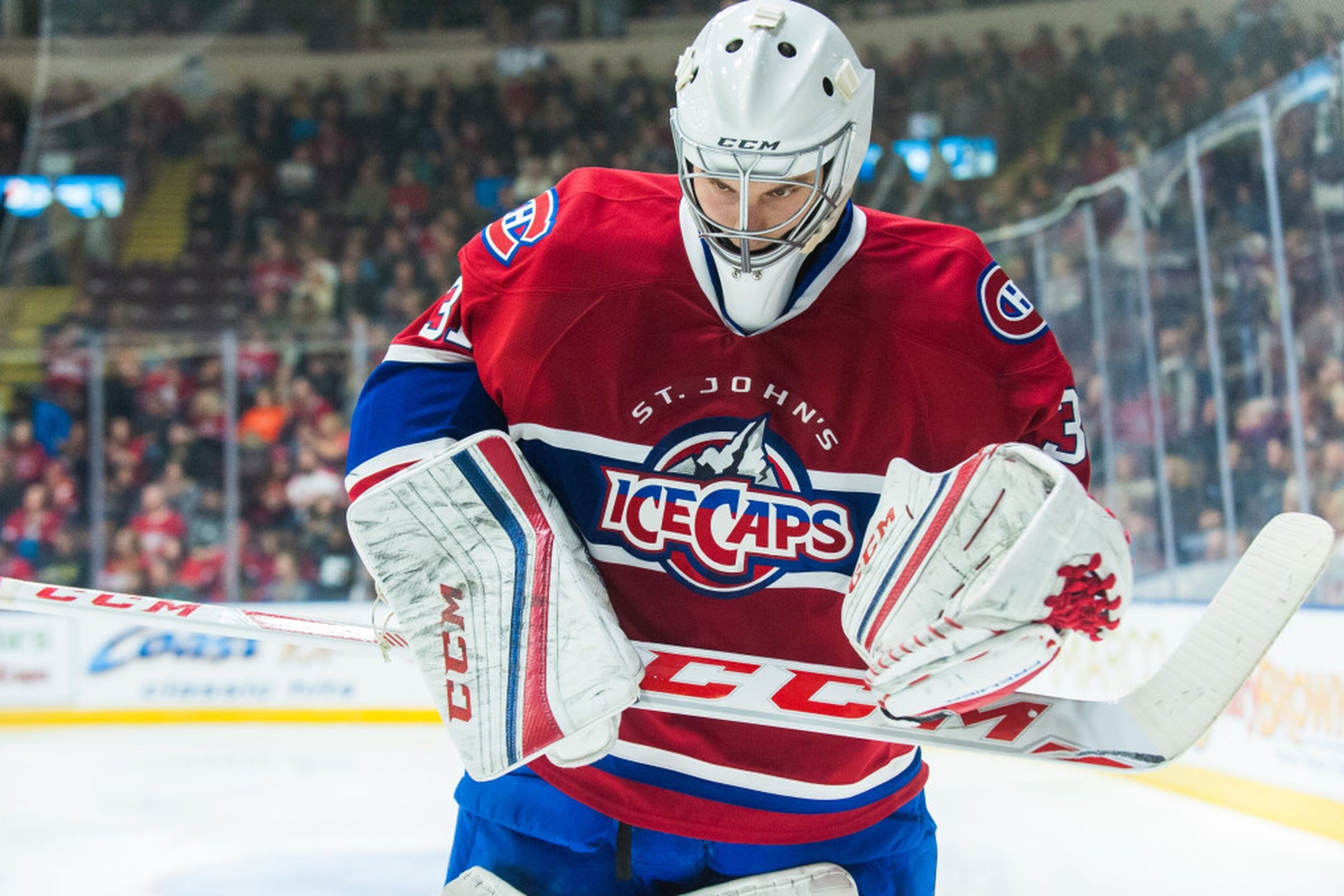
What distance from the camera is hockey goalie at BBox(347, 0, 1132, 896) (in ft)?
4.19

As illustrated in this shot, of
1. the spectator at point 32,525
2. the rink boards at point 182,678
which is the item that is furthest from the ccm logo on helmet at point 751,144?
the spectator at point 32,525

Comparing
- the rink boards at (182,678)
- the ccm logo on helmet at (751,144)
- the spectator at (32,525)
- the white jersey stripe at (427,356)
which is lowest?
the rink boards at (182,678)

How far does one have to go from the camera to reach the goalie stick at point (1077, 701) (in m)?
1.18

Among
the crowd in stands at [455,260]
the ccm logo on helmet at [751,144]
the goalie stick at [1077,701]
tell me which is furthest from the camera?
the crowd in stands at [455,260]

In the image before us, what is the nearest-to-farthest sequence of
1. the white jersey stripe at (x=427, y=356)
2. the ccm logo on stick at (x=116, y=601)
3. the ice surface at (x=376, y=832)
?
the white jersey stripe at (x=427, y=356), the ccm logo on stick at (x=116, y=601), the ice surface at (x=376, y=832)

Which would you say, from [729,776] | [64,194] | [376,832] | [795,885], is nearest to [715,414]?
[729,776]

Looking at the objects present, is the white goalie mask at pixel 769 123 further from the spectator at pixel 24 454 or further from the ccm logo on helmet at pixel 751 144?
the spectator at pixel 24 454

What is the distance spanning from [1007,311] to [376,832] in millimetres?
2795

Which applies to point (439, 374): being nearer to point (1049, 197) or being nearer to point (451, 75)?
point (1049, 197)

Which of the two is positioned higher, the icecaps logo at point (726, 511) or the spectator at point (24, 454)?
the icecaps logo at point (726, 511)

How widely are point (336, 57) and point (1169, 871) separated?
8.10 m

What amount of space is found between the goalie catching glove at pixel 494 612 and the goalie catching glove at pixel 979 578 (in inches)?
10.2

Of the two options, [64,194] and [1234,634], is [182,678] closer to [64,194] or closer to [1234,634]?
[64,194]

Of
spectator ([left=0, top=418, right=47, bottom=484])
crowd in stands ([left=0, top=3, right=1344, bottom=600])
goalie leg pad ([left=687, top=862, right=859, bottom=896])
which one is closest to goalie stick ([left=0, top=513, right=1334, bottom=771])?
goalie leg pad ([left=687, top=862, right=859, bottom=896])
